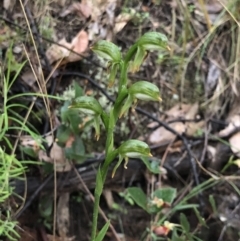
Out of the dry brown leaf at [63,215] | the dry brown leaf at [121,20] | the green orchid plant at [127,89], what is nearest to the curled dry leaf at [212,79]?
the dry brown leaf at [121,20]

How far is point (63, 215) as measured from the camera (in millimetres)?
1989

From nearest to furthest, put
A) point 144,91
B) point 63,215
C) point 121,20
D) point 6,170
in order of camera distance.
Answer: point 144,91 → point 6,170 → point 63,215 → point 121,20

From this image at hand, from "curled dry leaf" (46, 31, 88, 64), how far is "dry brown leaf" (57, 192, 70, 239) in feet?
1.61

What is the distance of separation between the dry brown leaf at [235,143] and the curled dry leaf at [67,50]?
2.10 feet

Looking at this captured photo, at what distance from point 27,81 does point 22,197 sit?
42cm

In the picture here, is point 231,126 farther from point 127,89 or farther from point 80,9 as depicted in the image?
point 127,89

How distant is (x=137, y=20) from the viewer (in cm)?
237

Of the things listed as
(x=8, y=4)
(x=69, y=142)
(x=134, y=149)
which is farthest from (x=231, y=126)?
(x=134, y=149)

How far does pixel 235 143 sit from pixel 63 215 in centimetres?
69

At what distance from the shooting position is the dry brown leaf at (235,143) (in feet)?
7.09

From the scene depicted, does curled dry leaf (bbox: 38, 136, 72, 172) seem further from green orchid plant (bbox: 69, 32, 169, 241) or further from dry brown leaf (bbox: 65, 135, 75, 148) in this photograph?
green orchid plant (bbox: 69, 32, 169, 241)

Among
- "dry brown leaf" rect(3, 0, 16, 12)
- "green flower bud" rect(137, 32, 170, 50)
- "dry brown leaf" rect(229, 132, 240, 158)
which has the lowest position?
"dry brown leaf" rect(229, 132, 240, 158)

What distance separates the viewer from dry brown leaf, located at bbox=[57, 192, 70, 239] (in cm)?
197

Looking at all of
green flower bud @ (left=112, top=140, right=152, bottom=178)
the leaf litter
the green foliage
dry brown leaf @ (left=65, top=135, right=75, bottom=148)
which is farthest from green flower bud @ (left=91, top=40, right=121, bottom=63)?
the leaf litter
